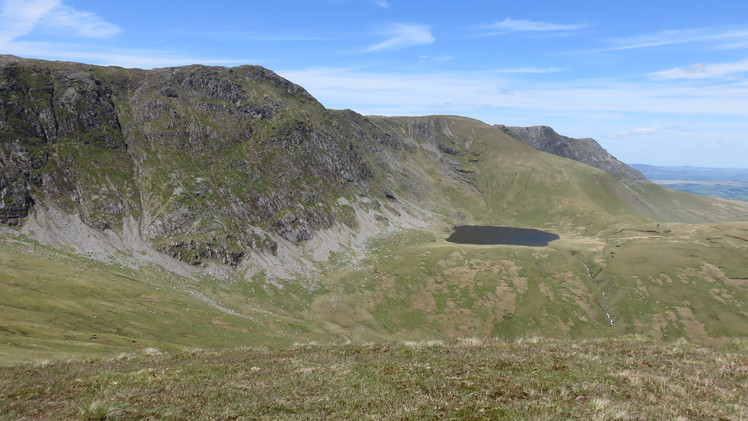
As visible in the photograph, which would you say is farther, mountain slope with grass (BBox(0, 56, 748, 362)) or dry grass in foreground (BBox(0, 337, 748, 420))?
mountain slope with grass (BBox(0, 56, 748, 362))

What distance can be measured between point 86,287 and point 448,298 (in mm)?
117413

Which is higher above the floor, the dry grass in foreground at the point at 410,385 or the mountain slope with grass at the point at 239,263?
the dry grass in foreground at the point at 410,385

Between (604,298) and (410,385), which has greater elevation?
(410,385)

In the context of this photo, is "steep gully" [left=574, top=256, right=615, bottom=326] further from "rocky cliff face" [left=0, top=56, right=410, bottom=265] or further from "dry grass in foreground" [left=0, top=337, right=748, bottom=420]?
"dry grass in foreground" [left=0, top=337, right=748, bottom=420]

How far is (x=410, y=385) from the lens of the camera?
19.3 metres

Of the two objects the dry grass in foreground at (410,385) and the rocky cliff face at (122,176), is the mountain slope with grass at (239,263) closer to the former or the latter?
the rocky cliff face at (122,176)

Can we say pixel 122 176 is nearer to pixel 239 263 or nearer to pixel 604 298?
pixel 239 263

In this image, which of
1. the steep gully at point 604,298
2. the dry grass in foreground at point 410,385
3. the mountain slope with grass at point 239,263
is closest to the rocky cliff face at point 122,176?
the mountain slope with grass at point 239,263

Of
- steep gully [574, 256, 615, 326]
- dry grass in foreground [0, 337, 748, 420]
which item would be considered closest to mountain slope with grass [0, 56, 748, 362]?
steep gully [574, 256, 615, 326]

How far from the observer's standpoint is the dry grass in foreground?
1588 cm

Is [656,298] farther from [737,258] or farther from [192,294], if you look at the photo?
[192,294]

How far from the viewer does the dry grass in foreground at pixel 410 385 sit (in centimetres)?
1588

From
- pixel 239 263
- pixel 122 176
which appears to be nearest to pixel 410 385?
pixel 239 263

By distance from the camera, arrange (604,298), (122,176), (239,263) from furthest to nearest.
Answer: (122,176) → (604,298) → (239,263)
